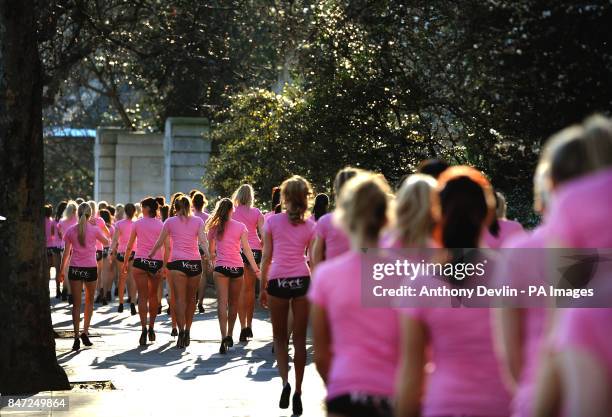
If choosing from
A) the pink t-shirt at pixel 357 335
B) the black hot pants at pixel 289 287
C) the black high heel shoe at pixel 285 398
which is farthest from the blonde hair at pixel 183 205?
the pink t-shirt at pixel 357 335

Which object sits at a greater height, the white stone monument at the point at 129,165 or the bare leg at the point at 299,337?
the white stone monument at the point at 129,165

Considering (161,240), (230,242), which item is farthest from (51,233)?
(230,242)

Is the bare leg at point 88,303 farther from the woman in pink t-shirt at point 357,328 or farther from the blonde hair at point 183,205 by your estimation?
the woman in pink t-shirt at point 357,328

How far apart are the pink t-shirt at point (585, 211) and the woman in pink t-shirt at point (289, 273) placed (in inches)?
281

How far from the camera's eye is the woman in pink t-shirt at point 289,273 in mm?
10977

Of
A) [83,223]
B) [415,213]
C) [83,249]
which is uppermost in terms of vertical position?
[83,223]

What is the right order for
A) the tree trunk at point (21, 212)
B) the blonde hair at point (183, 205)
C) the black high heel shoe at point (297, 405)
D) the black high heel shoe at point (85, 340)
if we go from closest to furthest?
the black high heel shoe at point (297, 405)
the tree trunk at point (21, 212)
the blonde hair at point (183, 205)
the black high heel shoe at point (85, 340)

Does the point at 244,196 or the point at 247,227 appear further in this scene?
the point at 247,227

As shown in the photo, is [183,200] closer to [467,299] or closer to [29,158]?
[29,158]

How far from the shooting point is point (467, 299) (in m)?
5.07

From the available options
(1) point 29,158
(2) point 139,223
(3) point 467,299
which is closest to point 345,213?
(3) point 467,299

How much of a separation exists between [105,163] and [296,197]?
1127 inches

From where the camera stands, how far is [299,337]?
36.0ft

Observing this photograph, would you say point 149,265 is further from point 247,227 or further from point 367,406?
point 367,406
